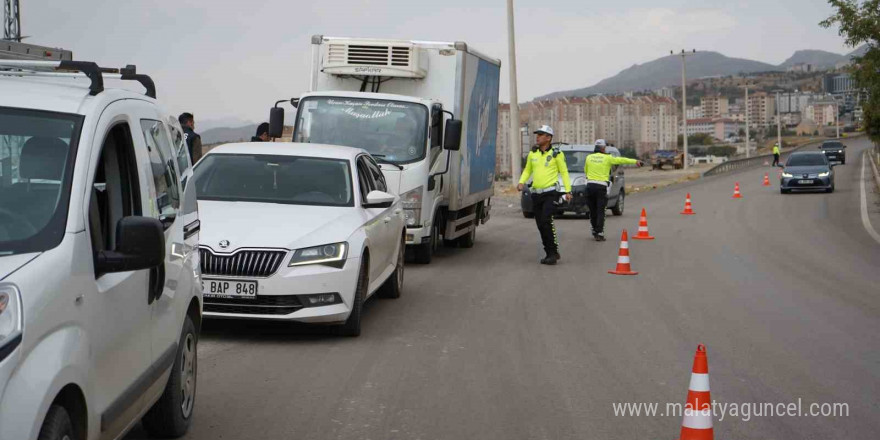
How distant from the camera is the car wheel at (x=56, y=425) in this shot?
12.0 ft

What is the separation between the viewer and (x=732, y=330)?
1026cm

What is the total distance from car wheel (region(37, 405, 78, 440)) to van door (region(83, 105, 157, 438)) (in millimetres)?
272

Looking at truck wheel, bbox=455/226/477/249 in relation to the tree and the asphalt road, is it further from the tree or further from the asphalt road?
the tree

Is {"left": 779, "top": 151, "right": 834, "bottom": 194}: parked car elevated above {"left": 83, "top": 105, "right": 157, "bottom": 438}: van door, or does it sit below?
below

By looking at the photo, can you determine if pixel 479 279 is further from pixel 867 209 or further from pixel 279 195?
pixel 867 209

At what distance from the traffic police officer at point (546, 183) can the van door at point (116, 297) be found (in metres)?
11.5

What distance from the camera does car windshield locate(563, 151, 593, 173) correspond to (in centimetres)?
2838

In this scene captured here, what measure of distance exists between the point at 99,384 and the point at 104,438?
27 centimetres

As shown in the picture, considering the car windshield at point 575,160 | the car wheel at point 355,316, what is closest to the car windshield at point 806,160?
the car windshield at point 575,160

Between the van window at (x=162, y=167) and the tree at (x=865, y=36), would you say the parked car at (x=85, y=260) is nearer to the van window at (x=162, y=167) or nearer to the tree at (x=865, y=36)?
the van window at (x=162, y=167)

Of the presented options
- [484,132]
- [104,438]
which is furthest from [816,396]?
[484,132]

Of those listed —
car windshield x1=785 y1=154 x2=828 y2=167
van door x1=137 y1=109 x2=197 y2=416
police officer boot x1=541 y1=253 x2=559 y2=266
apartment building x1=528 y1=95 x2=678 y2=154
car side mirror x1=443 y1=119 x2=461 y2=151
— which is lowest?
police officer boot x1=541 y1=253 x2=559 y2=266

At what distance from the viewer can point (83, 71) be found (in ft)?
16.1

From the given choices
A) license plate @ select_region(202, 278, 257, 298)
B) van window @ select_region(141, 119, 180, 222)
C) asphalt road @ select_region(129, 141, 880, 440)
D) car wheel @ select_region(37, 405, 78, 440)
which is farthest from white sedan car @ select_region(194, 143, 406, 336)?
car wheel @ select_region(37, 405, 78, 440)
